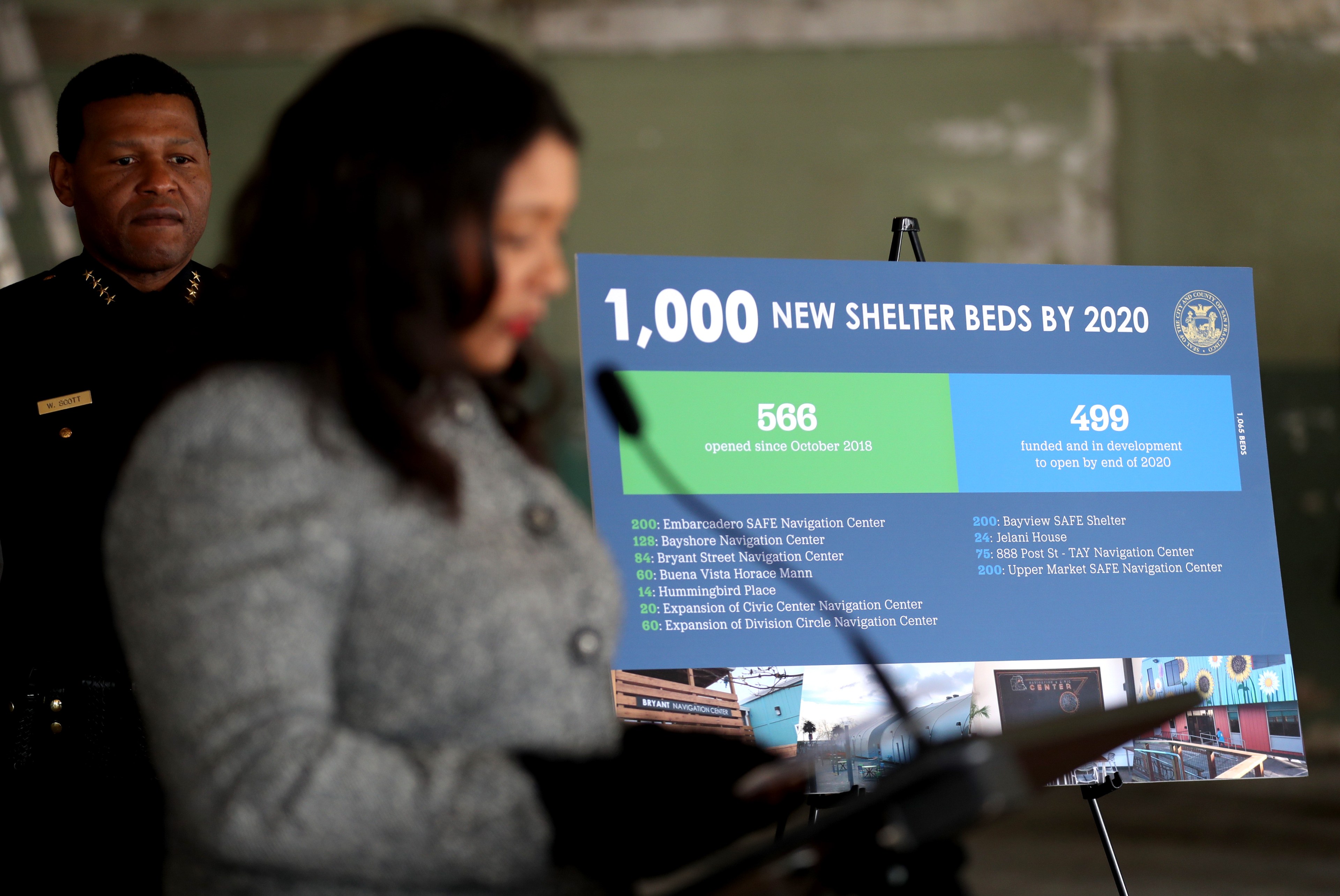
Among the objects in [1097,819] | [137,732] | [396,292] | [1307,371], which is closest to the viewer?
[396,292]

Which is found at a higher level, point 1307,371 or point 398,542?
point 1307,371

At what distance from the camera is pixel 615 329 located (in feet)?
5.97

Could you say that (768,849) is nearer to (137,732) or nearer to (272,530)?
(272,530)

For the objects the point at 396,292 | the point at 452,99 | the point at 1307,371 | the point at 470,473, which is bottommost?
the point at 470,473

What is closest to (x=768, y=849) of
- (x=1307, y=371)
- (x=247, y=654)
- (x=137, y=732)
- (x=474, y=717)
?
(x=474, y=717)

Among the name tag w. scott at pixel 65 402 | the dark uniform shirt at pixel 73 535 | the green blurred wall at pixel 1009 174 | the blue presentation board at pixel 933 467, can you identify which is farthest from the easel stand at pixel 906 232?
the green blurred wall at pixel 1009 174

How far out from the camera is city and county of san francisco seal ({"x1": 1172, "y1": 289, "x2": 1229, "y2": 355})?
79.7 inches

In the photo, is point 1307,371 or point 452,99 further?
point 1307,371

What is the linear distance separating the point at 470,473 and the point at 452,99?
0.82 feet

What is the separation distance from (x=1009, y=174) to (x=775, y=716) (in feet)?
12.4

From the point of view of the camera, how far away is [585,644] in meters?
0.83

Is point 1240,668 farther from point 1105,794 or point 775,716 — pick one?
point 775,716

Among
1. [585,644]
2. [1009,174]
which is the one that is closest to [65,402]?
[585,644]

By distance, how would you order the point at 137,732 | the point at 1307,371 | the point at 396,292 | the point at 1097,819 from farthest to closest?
the point at 1307,371, the point at 1097,819, the point at 137,732, the point at 396,292
